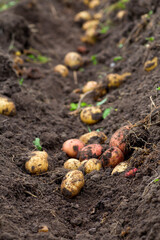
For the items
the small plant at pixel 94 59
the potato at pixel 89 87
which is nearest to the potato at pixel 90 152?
the potato at pixel 89 87

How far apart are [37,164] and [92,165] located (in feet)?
1.92

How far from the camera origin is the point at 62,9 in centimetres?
891

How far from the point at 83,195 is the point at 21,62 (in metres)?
3.59

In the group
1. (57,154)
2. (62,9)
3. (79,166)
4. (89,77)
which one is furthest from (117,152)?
(62,9)

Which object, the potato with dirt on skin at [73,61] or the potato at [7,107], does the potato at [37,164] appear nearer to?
the potato at [7,107]

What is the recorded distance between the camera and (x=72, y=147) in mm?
3711

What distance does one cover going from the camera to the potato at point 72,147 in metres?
3.70

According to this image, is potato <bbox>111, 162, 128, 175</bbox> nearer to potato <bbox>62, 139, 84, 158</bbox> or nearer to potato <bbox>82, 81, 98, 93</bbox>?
potato <bbox>62, 139, 84, 158</bbox>

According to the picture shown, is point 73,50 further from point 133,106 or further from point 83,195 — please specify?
point 83,195

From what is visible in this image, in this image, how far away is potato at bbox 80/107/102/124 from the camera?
4438mm

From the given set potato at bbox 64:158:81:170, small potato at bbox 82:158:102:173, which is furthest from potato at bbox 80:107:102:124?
small potato at bbox 82:158:102:173

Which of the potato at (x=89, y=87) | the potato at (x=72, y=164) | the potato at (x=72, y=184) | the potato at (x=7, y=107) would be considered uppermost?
the potato at (x=7, y=107)

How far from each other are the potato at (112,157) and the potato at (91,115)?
1191 millimetres

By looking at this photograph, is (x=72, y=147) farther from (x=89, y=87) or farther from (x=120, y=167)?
(x=89, y=87)
